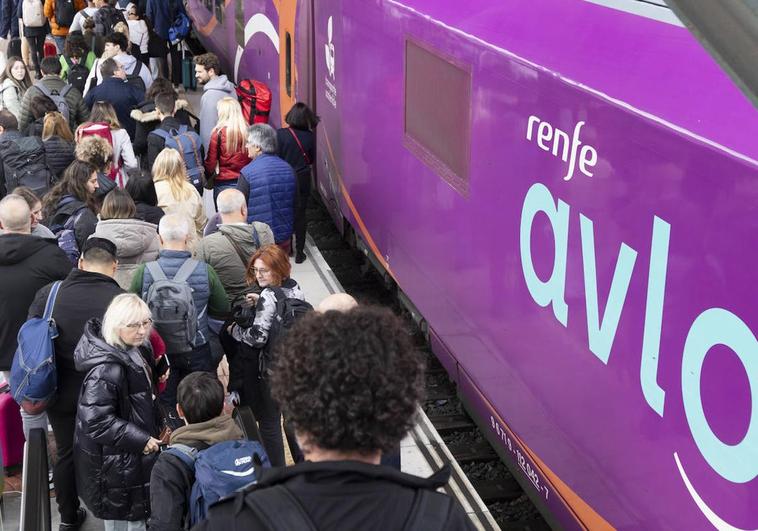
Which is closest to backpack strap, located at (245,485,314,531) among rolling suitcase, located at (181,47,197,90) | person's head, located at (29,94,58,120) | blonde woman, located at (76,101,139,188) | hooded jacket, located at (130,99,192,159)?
blonde woman, located at (76,101,139,188)

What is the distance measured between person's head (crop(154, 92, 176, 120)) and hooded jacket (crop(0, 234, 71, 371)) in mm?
3416

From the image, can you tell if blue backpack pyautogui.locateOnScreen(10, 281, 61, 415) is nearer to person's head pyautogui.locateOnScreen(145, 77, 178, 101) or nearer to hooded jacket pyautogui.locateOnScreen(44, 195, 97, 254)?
hooded jacket pyautogui.locateOnScreen(44, 195, 97, 254)

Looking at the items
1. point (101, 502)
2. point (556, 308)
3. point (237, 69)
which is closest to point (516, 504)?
point (556, 308)

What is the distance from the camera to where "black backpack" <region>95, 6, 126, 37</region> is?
1310cm

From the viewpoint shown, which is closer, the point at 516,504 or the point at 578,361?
the point at 578,361

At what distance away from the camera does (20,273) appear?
5676 mm

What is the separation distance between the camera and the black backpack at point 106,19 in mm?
13102

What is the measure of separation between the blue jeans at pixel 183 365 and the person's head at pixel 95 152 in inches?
77.5

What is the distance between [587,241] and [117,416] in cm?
208

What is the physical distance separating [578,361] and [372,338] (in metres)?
2.60

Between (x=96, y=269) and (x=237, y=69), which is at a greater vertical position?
(x=96, y=269)

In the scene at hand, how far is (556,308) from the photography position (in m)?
4.45

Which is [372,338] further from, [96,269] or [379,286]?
[379,286]

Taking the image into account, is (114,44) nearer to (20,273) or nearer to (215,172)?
(215,172)
